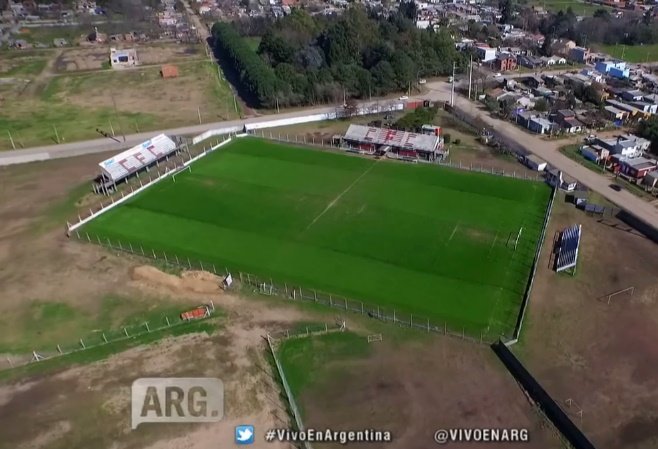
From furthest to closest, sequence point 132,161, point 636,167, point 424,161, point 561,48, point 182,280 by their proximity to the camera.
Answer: point 561,48 < point 424,161 < point 132,161 < point 636,167 < point 182,280

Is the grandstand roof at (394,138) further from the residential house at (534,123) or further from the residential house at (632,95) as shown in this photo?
the residential house at (632,95)

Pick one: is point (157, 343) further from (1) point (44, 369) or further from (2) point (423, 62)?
(2) point (423, 62)

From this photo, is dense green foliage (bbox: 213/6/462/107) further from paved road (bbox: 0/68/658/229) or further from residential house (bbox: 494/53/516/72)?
residential house (bbox: 494/53/516/72)

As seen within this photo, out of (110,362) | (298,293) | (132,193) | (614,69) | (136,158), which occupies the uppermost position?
(614,69)

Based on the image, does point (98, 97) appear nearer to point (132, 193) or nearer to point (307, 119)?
point (307, 119)

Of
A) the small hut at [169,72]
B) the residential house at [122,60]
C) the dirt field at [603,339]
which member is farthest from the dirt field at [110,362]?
the residential house at [122,60]

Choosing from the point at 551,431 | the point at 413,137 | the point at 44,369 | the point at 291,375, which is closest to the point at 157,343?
the point at 44,369

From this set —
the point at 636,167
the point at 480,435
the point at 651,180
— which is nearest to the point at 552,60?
the point at 636,167
